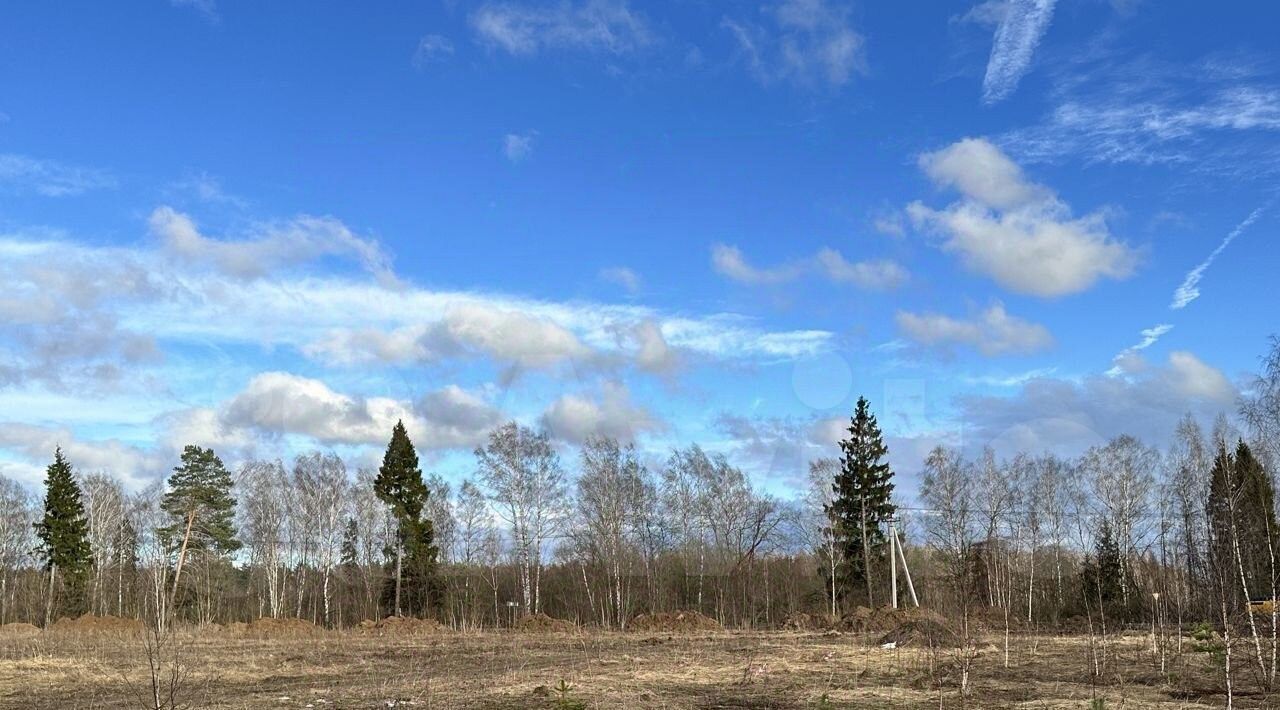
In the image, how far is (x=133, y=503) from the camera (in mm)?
72562

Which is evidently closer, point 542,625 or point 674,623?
point 542,625

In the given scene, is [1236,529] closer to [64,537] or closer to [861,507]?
[861,507]

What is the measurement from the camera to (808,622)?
4884 cm

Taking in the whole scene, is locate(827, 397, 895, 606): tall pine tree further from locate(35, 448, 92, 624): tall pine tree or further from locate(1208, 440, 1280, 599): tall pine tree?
locate(35, 448, 92, 624): tall pine tree

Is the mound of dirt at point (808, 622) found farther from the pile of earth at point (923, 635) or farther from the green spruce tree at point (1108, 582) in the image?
the pile of earth at point (923, 635)

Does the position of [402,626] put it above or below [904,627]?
below

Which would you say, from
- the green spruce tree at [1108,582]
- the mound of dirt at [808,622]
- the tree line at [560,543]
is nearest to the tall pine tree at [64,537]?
the tree line at [560,543]

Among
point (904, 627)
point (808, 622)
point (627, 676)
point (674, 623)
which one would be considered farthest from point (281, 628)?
point (627, 676)

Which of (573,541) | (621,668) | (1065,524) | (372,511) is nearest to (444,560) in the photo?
(372,511)

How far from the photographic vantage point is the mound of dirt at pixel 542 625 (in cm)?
4760

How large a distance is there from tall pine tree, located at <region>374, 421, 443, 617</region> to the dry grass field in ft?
68.4

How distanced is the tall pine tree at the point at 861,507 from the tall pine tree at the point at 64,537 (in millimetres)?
47983

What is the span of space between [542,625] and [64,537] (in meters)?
34.8

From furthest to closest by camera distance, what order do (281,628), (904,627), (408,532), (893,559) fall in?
1. (408,532)
2. (893,559)
3. (281,628)
4. (904,627)
